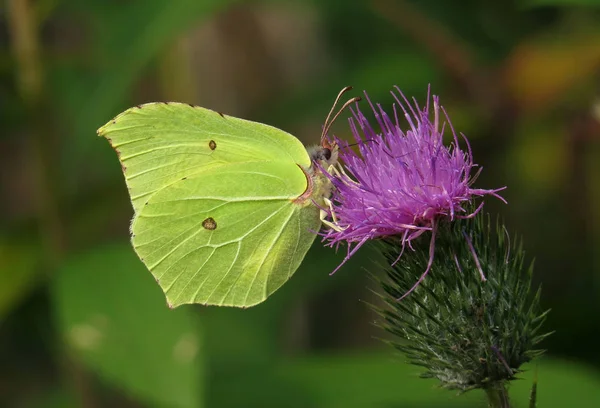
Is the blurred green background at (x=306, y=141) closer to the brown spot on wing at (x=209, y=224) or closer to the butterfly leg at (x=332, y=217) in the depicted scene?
the brown spot on wing at (x=209, y=224)

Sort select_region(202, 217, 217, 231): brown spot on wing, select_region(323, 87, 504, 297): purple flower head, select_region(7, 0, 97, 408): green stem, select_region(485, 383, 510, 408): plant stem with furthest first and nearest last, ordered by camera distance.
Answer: select_region(7, 0, 97, 408): green stem < select_region(202, 217, 217, 231): brown spot on wing < select_region(323, 87, 504, 297): purple flower head < select_region(485, 383, 510, 408): plant stem

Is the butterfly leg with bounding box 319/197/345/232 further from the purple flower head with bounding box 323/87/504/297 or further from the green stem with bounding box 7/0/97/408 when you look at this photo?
the green stem with bounding box 7/0/97/408

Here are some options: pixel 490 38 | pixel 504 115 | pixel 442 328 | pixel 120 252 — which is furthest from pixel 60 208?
pixel 490 38

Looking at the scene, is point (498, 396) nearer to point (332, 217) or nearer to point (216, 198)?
point (332, 217)

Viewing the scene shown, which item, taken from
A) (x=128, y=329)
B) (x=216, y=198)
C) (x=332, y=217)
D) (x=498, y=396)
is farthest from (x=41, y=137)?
(x=498, y=396)

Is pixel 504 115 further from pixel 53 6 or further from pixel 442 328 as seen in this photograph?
pixel 53 6

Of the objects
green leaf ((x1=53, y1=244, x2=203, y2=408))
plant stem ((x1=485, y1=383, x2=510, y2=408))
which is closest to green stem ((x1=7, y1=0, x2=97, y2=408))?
green leaf ((x1=53, y1=244, x2=203, y2=408))
